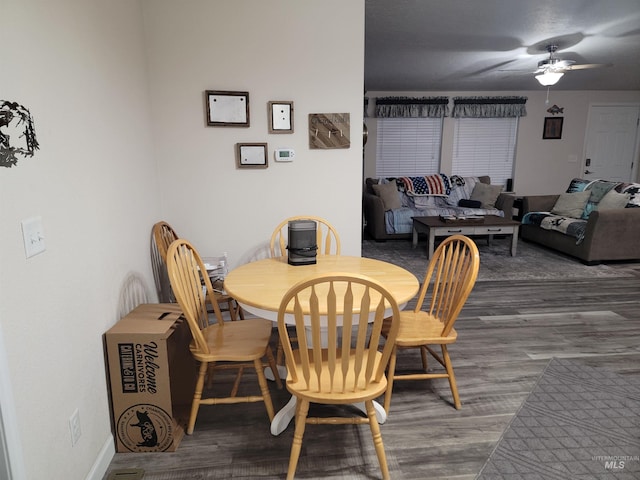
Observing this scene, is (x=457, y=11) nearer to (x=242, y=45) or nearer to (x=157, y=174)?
(x=242, y=45)

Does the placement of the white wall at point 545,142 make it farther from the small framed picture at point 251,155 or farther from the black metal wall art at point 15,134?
the black metal wall art at point 15,134

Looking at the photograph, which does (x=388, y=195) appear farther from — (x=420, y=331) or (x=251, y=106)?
(x=420, y=331)

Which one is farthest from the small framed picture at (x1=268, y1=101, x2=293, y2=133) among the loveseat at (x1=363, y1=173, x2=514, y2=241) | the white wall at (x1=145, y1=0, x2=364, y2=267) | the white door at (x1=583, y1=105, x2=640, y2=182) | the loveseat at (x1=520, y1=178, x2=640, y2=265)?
the white door at (x1=583, y1=105, x2=640, y2=182)

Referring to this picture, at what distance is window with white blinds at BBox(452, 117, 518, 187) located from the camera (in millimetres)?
7480

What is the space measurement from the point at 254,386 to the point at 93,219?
4.05 feet

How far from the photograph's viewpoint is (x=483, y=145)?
7551 millimetres

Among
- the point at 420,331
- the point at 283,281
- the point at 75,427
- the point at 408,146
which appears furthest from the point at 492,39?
the point at 75,427

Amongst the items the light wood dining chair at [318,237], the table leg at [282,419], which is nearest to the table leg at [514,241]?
the light wood dining chair at [318,237]

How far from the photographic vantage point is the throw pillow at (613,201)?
499 centimetres

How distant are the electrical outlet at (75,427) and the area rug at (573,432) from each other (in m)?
1.55

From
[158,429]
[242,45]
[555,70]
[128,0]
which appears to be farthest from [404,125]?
[158,429]

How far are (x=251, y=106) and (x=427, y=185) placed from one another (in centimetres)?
428

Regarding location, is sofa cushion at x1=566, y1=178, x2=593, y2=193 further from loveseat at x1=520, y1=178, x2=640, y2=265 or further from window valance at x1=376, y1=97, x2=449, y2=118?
window valance at x1=376, y1=97, x2=449, y2=118

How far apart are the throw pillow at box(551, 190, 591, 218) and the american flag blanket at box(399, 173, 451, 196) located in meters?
1.59
